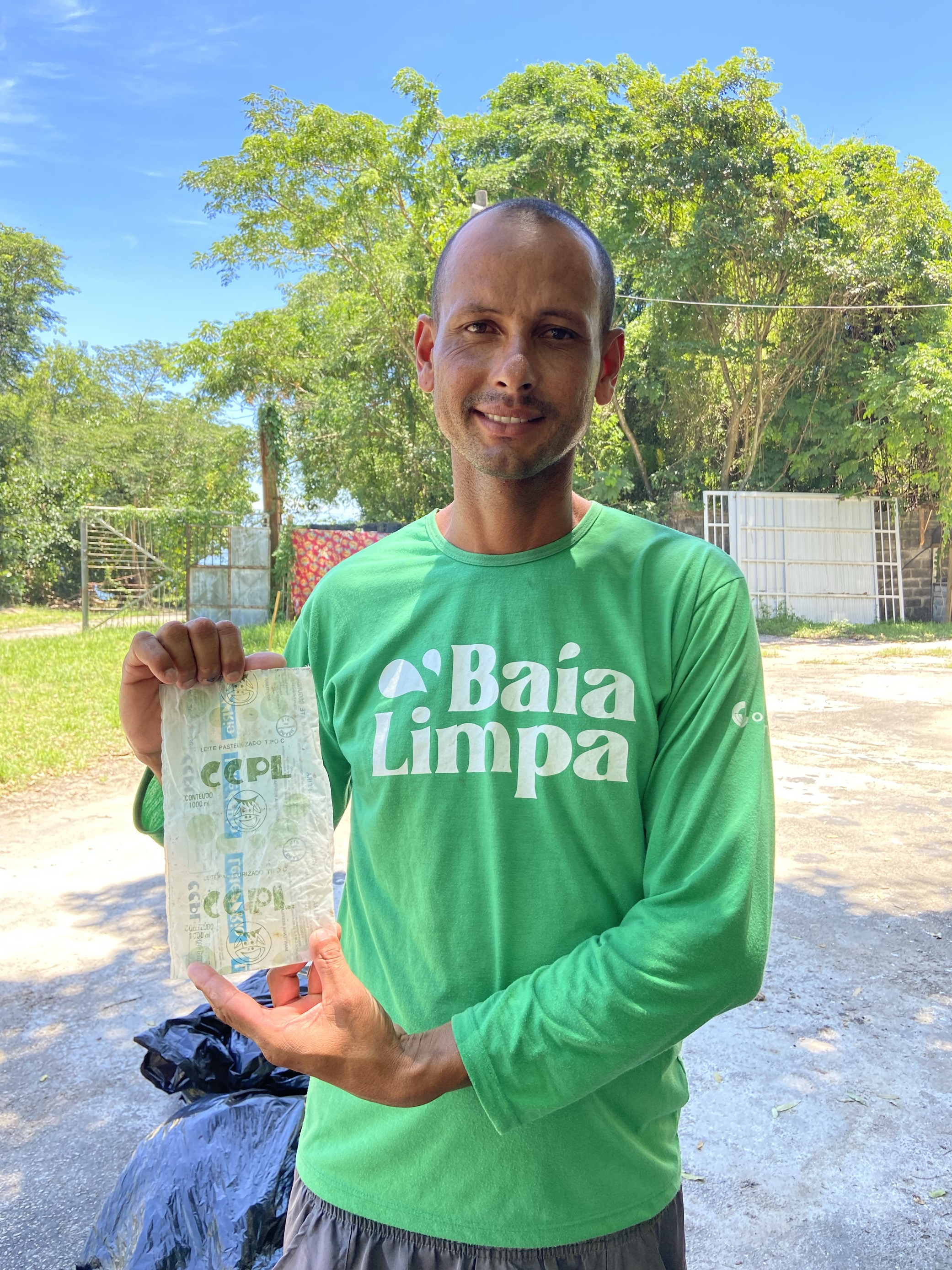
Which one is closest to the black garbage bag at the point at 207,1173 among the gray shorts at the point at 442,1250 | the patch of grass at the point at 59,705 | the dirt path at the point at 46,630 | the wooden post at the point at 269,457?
the gray shorts at the point at 442,1250

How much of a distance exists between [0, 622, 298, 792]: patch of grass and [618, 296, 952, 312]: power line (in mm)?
9333

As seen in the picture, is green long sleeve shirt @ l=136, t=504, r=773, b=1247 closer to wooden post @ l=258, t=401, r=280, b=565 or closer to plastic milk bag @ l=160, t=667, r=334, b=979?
plastic milk bag @ l=160, t=667, r=334, b=979

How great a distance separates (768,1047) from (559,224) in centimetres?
300

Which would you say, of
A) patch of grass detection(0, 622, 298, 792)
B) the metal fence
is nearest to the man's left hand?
patch of grass detection(0, 622, 298, 792)

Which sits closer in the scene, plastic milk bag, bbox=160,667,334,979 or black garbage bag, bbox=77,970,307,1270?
plastic milk bag, bbox=160,667,334,979

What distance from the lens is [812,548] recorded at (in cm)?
1848

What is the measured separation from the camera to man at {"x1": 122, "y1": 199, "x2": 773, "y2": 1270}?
1.06m

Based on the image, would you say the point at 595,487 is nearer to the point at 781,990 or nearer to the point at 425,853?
the point at 781,990

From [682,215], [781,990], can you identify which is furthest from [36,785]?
[682,215]

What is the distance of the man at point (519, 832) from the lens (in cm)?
106

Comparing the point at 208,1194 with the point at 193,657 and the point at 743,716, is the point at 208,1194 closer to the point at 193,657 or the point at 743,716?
the point at 193,657

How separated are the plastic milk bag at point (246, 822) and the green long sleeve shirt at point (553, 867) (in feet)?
0.46

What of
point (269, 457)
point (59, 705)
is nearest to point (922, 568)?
point (269, 457)

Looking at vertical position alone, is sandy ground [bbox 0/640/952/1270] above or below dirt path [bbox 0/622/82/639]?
below
